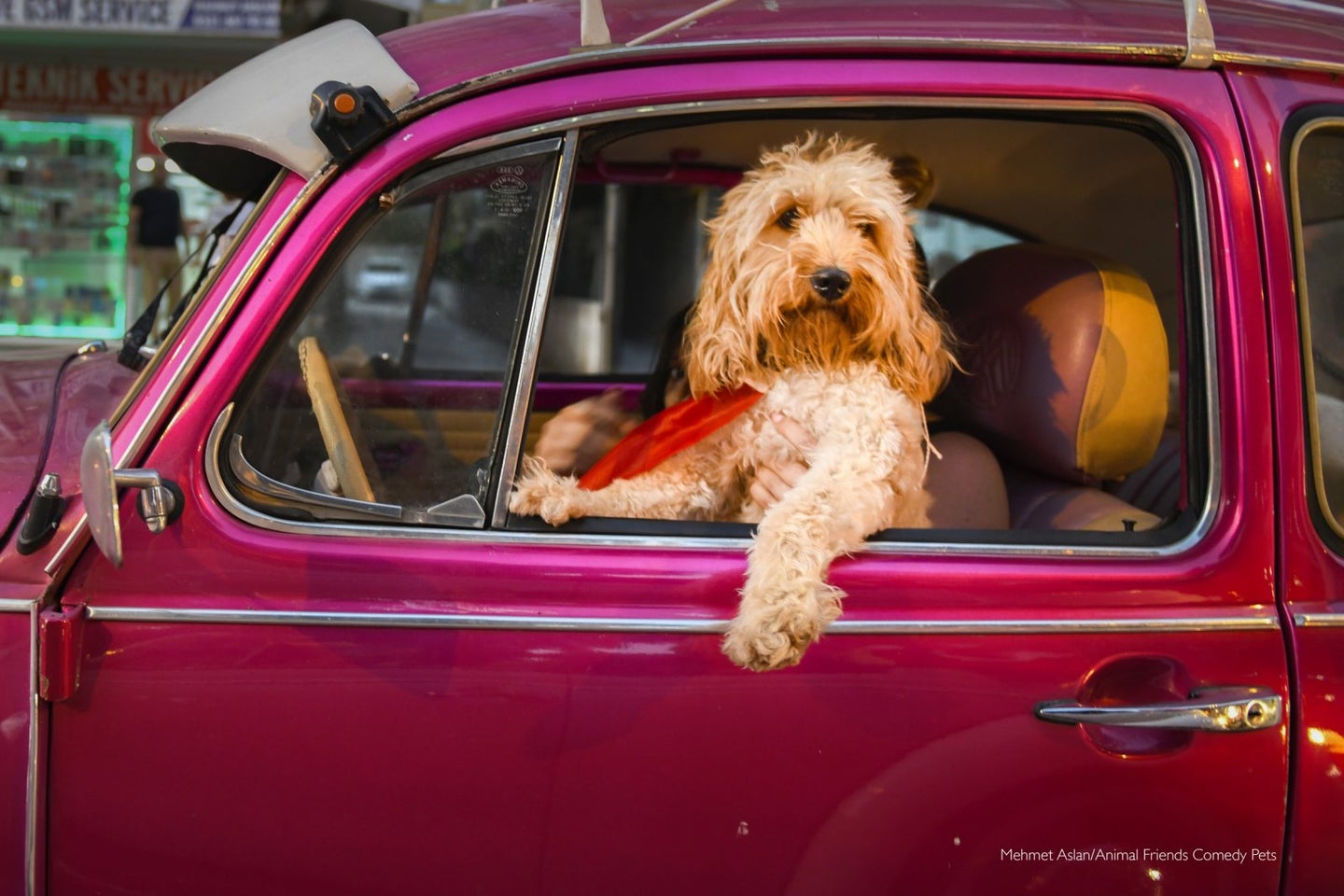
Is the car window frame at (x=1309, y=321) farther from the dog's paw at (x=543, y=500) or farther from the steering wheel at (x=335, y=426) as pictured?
the steering wheel at (x=335, y=426)

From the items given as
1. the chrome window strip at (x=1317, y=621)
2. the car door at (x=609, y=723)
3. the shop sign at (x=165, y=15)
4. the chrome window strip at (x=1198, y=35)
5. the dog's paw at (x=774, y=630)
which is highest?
the shop sign at (x=165, y=15)

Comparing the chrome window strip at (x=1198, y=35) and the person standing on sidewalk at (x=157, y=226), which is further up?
the chrome window strip at (x=1198, y=35)

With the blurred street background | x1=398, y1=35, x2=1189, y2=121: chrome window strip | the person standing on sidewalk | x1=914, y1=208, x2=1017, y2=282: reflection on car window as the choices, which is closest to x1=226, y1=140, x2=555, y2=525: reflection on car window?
x1=398, y1=35, x2=1189, y2=121: chrome window strip

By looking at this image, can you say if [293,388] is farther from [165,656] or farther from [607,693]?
[607,693]

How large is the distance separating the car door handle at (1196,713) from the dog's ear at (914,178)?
121 centimetres

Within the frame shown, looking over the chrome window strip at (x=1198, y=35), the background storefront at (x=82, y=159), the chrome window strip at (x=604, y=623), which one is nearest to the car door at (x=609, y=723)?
the chrome window strip at (x=604, y=623)

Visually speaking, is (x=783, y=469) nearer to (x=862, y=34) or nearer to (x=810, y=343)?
(x=810, y=343)

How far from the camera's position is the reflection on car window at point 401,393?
173cm

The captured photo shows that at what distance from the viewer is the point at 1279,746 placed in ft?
5.29

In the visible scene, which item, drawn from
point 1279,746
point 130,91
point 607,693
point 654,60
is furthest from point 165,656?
point 130,91

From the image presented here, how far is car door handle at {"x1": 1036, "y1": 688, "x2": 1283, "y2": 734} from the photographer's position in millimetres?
1582

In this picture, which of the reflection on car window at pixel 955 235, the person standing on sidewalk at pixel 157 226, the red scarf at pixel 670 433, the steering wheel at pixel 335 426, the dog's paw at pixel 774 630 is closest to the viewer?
the dog's paw at pixel 774 630

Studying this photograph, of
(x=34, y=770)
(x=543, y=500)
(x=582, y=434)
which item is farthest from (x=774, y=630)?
(x=582, y=434)

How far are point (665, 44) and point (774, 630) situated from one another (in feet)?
3.03
